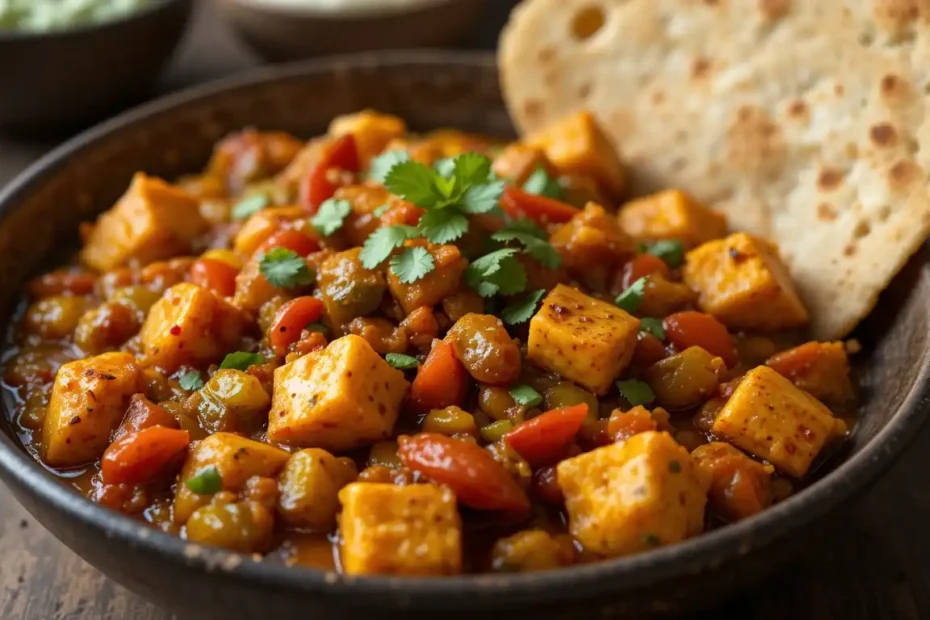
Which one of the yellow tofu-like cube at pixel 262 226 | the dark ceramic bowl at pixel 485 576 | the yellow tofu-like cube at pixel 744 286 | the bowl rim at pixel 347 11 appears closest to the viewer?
the dark ceramic bowl at pixel 485 576

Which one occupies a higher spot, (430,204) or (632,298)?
(430,204)

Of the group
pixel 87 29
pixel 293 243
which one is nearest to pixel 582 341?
pixel 293 243

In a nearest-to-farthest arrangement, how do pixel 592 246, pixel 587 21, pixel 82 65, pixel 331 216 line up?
pixel 592 246
pixel 331 216
pixel 587 21
pixel 82 65

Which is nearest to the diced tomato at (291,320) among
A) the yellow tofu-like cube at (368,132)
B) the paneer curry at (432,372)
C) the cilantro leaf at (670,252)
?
the paneer curry at (432,372)

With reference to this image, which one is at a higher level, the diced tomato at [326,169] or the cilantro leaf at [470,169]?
the cilantro leaf at [470,169]

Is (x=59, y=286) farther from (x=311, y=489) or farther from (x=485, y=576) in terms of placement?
(x=485, y=576)

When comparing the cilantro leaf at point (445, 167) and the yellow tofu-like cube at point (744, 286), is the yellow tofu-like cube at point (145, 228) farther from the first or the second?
the yellow tofu-like cube at point (744, 286)
